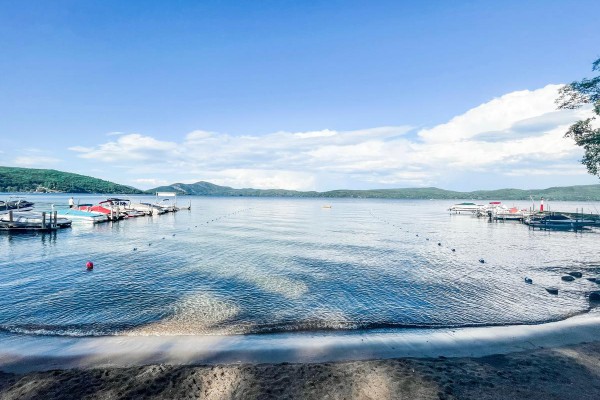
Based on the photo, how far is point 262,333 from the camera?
13391 millimetres

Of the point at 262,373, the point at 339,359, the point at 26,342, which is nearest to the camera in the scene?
the point at 262,373

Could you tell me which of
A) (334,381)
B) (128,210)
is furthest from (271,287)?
(128,210)

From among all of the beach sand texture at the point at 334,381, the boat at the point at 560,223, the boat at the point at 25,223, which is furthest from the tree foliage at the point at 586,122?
the boat at the point at 25,223

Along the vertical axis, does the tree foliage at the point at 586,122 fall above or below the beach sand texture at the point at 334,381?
above

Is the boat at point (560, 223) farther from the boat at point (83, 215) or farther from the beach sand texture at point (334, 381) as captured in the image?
the boat at point (83, 215)

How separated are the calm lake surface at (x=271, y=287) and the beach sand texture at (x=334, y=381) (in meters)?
3.71

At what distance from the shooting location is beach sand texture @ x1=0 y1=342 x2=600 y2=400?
8.66 m

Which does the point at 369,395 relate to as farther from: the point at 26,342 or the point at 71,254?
the point at 71,254

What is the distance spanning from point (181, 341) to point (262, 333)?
10.5 feet

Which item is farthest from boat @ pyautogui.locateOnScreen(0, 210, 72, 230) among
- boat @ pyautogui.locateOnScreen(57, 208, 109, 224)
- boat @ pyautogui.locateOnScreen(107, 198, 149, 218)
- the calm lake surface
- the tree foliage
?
the tree foliage

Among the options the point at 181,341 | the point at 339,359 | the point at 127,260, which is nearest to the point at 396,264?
the point at 339,359

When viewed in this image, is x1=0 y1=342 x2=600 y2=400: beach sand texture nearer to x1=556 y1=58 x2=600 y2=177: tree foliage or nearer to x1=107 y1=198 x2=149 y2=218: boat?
x1=556 y1=58 x2=600 y2=177: tree foliage

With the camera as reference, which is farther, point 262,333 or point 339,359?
point 262,333

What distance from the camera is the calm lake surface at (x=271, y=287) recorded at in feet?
48.2
